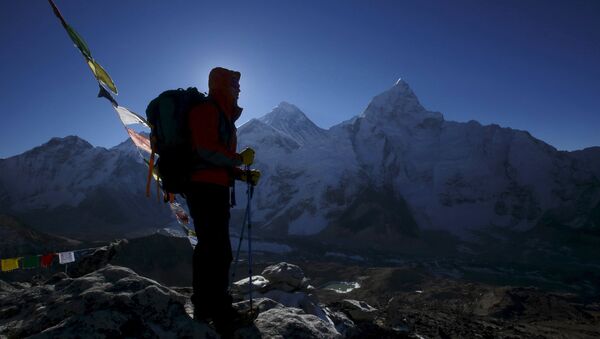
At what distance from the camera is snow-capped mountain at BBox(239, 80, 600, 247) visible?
99.2 meters

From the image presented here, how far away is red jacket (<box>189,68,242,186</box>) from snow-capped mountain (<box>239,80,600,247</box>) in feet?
301

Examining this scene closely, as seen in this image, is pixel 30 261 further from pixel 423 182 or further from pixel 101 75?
pixel 423 182

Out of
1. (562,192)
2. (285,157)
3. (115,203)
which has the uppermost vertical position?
(285,157)

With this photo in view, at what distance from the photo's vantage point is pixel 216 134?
3.70m

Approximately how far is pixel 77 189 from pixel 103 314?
468 feet

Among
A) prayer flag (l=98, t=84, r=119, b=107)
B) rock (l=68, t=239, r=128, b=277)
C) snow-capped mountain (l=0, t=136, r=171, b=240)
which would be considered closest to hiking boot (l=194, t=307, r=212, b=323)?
prayer flag (l=98, t=84, r=119, b=107)

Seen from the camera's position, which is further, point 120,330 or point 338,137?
point 338,137

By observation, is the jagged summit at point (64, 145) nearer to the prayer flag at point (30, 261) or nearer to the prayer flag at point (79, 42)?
the prayer flag at point (30, 261)

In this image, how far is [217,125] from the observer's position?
3754mm

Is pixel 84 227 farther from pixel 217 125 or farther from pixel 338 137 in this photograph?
pixel 217 125

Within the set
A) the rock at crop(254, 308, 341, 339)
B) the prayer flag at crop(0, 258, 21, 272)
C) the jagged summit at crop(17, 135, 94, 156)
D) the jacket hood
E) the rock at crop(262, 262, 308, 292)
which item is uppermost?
the jagged summit at crop(17, 135, 94, 156)

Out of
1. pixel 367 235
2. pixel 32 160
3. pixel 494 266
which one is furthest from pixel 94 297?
pixel 32 160

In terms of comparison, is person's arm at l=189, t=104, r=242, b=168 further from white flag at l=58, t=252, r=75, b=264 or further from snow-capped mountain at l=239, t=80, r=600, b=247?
snow-capped mountain at l=239, t=80, r=600, b=247

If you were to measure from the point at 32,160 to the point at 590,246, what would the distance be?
159091mm
